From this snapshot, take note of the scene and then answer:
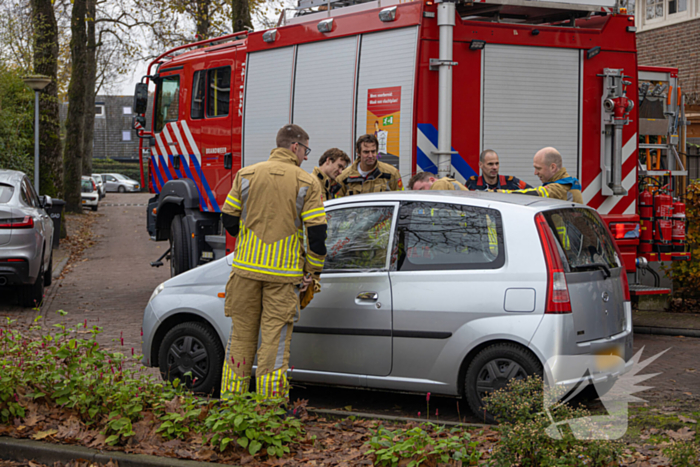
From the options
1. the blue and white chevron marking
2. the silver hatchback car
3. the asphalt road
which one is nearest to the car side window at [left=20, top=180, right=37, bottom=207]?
the asphalt road

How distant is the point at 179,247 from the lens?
10594mm

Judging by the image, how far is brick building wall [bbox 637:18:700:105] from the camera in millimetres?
16844

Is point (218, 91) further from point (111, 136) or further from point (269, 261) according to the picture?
point (111, 136)

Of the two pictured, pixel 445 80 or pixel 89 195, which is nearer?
pixel 445 80

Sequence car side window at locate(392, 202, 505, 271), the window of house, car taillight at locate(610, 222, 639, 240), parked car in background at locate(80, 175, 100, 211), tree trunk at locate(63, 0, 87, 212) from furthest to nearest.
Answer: parked car in background at locate(80, 175, 100, 211) → tree trunk at locate(63, 0, 87, 212) → the window of house → car taillight at locate(610, 222, 639, 240) → car side window at locate(392, 202, 505, 271)

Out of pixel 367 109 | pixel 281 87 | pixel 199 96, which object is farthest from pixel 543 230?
pixel 199 96

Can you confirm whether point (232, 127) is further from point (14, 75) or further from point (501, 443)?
point (14, 75)

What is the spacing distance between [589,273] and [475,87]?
3077 millimetres

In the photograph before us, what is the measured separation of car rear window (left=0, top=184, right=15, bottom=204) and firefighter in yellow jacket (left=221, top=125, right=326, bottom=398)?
582 cm

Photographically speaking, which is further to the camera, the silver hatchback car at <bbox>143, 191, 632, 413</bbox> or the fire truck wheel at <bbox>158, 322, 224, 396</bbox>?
the fire truck wheel at <bbox>158, 322, 224, 396</bbox>

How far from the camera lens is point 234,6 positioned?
1700 cm

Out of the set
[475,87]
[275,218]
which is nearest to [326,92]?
[475,87]

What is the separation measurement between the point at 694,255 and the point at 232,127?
19.5ft

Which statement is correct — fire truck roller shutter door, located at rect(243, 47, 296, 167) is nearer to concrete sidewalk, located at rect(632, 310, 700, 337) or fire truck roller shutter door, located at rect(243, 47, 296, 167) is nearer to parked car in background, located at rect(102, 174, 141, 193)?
concrete sidewalk, located at rect(632, 310, 700, 337)
